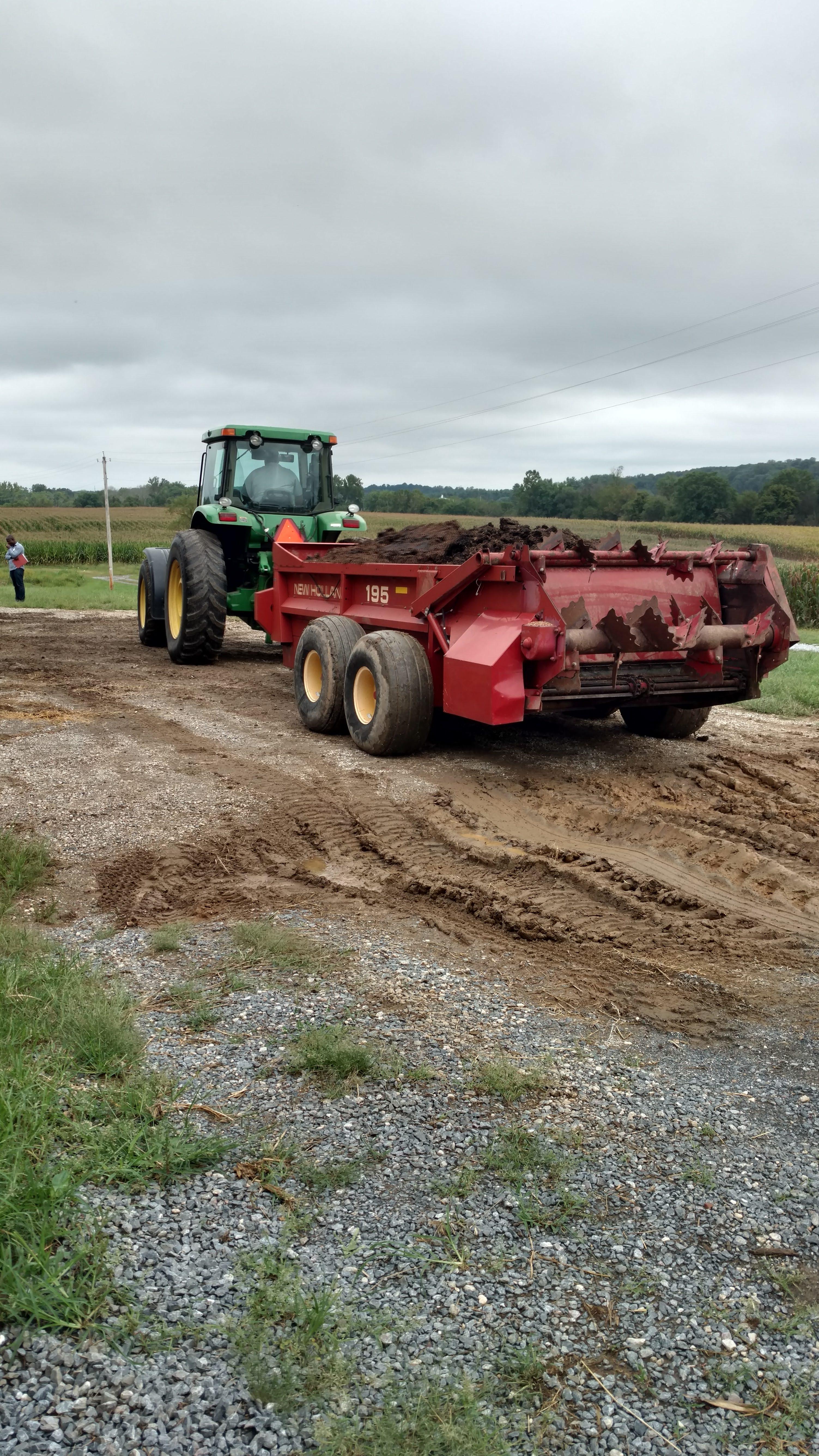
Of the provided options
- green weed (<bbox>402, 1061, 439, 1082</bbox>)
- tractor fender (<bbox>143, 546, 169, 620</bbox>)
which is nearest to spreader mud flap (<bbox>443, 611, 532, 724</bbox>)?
green weed (<bbox>402, 1061, 439, 1082</bbox>)

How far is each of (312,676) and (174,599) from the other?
5.14 m

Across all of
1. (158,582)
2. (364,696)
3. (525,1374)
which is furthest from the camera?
(158,582)

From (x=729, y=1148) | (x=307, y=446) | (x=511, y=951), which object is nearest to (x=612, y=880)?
(x=511, y=951)

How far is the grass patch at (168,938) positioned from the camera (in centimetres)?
467

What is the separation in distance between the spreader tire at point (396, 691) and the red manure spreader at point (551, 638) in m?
0.01

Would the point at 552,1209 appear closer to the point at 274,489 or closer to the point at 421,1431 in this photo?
the point at 421,1431

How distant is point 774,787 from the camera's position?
7.69m

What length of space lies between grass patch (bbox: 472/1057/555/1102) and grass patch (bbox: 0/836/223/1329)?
2.88 ft

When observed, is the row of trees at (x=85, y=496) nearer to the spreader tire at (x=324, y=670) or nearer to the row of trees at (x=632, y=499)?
the row of trees at (x=632, y=499)

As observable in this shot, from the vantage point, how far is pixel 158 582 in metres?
14.2

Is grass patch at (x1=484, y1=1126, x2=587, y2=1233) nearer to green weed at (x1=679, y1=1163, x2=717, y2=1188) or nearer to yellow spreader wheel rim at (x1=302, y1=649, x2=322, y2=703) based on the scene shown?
green weed at (x1=679, y1=1163, x2=717, y2=1188)

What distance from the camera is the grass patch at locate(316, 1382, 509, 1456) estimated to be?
2178 millimetres

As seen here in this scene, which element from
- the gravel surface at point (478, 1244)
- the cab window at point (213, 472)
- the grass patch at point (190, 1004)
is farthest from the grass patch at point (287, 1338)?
the cab window at point (213, 472)

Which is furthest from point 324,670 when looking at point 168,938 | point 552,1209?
point 552,1209
